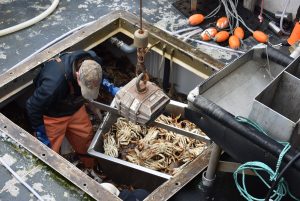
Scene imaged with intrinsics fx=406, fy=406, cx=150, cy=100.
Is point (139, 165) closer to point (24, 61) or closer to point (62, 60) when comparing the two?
point (62, 60)

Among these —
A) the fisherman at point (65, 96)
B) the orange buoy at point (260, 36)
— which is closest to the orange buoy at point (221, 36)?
the orange buoy at point (260, 36)

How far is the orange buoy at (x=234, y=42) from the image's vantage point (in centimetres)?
439

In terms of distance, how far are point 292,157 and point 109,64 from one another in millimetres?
3442

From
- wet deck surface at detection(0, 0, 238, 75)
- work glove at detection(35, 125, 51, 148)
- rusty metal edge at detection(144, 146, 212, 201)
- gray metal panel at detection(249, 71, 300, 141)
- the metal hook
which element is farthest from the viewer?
wet deck surface at detection(0, 0, 238, 75)

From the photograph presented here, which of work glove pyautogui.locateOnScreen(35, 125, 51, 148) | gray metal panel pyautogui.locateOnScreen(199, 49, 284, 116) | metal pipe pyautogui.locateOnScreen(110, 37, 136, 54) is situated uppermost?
gray metal panel pyautogui.locateOnScreen(199, 49, 284, 116)

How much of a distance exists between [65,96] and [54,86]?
0.25m

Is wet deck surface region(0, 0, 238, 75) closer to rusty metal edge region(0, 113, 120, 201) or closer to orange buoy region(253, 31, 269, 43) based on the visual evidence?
orange buoy region(253, 31, 269, 43)

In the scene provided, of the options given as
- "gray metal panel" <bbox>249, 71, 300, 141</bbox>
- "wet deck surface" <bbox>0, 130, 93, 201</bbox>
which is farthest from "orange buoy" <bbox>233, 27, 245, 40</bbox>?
"wet deck surface" <bbox>0, 130, 93, 201</bbox>

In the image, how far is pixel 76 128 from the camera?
4.44 metres

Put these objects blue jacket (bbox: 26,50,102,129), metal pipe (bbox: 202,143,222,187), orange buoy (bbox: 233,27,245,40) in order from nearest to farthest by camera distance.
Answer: metal pipe (bbox: 202,143,222,187) → blue jacket (bbox: 26,50,102,129) → orange buoy (bbox: 233,27,245,40)

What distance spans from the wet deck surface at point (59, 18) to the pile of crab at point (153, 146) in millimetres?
947

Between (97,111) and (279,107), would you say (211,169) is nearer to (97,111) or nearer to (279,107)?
(279,107)

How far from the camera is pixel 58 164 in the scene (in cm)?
315

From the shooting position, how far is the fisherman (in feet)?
12.1
